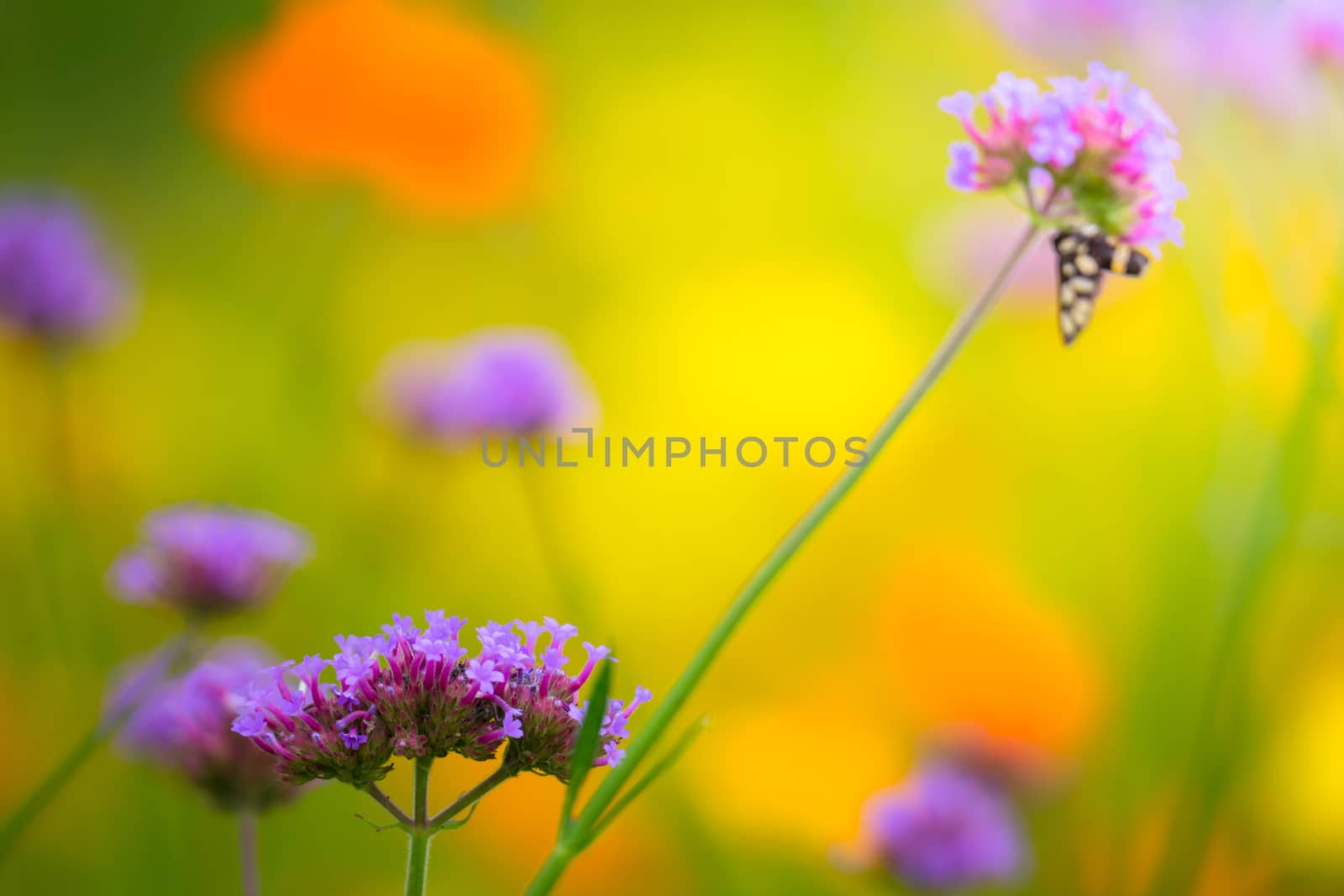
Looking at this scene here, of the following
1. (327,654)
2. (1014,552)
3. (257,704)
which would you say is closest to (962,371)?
(1014,552)

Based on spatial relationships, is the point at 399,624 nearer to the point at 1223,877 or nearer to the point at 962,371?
the point at 1223,877

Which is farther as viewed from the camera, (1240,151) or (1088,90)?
(1240,151)

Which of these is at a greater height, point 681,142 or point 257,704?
point 681,142

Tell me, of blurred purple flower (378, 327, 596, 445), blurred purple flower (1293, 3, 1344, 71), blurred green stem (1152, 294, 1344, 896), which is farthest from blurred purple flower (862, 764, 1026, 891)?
blurred purple flower (1293, 3, 1344, 71)

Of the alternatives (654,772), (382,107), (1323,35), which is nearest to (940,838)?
(654,772)

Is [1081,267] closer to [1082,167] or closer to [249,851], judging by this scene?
[1082,167]

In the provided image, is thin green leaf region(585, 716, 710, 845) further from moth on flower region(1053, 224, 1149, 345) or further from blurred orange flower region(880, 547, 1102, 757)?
blurred orange flower region(880, 547, 1102, 757)
